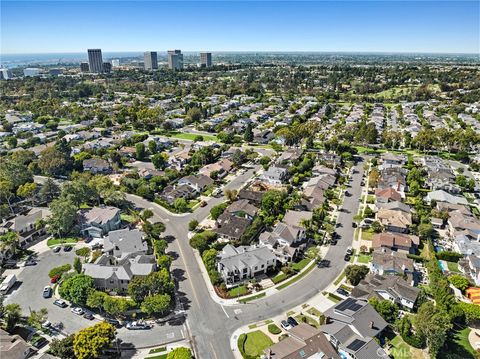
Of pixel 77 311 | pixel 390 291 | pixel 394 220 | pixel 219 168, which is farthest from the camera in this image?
pixel 219 168

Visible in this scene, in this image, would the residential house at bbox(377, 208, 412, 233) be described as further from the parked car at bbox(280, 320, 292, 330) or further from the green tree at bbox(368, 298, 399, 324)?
the parked car at bbox(280, 320, 292, 330)

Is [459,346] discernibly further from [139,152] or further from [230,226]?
[139,152]

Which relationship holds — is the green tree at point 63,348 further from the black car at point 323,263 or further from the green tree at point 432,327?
the green tree at point 432,327

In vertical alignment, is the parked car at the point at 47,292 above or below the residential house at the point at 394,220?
below

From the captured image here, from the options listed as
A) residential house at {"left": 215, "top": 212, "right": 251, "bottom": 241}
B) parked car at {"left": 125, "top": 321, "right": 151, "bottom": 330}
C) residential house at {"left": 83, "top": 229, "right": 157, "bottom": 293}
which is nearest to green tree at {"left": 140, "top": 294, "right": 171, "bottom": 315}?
parked car at {"left": 125, "top": 321, "right": 151, "bottom": 330}

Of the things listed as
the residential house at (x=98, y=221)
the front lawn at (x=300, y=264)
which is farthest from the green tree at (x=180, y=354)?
the residential house at (x=98, y=221)

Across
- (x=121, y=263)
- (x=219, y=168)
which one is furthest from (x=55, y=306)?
(x=219, y=168)
